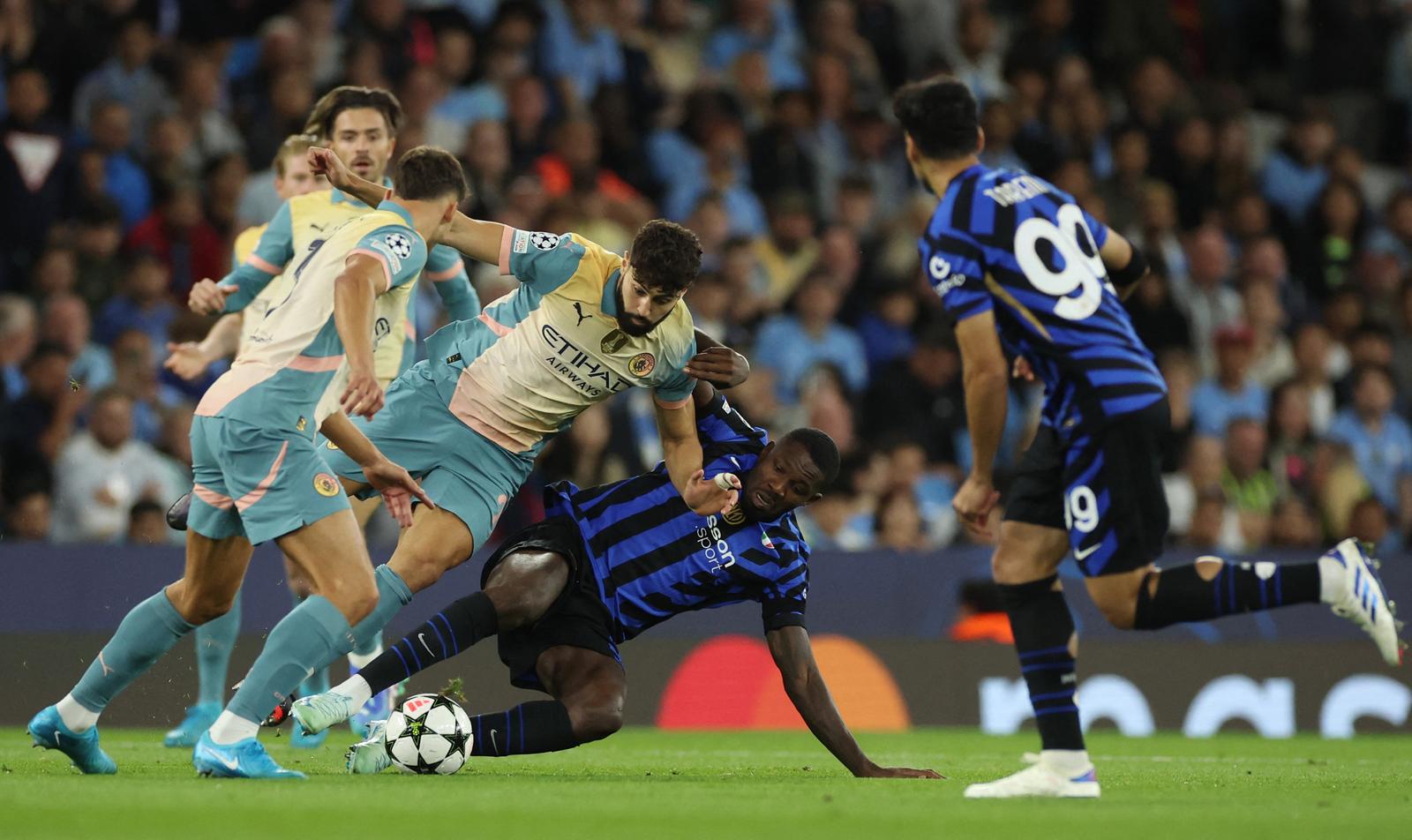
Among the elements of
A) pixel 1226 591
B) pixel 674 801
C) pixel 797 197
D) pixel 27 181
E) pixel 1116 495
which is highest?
pixel 27 181

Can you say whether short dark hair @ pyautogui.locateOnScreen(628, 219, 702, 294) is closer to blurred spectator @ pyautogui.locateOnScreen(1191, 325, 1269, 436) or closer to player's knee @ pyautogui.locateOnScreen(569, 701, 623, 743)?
player's knee @ pyautogui.locateOnScreen(569, 701, 623, 743)

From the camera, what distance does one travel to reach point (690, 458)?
6.95 meters

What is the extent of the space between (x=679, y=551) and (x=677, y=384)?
64cm

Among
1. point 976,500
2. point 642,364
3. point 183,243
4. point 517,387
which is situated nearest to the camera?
point 976,500

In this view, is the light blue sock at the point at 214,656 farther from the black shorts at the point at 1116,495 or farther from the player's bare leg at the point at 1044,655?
the black shorts at the point at 1116,495

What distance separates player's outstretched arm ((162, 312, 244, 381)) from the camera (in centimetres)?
789

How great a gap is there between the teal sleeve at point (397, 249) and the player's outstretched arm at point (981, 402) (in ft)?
6.21

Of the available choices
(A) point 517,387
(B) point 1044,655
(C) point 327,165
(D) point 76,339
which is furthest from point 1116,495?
(D) point 76,339

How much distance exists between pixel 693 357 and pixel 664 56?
8.33 m

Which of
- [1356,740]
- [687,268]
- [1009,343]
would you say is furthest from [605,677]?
[1356,740]

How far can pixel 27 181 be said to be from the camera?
11.1 m

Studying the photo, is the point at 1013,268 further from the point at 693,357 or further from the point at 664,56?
the point at 664,56

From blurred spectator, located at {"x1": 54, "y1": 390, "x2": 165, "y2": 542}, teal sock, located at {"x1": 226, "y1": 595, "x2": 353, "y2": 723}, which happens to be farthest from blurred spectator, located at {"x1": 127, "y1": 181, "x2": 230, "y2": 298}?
teal sock, located at {"x1": 226, "y1": 595, "x2": 353, "y2": 723}

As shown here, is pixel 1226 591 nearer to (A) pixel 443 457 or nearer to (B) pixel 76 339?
(A) pixel 443 457
